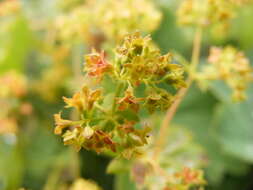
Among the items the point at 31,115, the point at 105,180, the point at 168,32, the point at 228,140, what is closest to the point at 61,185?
the point at 105,180

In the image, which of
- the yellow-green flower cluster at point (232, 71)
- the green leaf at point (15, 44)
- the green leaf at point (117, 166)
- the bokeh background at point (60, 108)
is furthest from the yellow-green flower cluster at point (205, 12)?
the green leaf at point (15, 44)

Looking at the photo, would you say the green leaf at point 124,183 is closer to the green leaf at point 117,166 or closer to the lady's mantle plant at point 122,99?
the green leaf at point 117,166

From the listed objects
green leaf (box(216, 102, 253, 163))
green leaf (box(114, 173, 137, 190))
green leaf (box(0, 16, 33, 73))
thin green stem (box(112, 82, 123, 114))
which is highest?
thin green stem (box(112, 82, 123, 114))

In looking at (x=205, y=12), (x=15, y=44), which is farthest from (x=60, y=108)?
(x=205, y=12)

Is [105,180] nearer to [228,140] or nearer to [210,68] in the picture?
[228,140]

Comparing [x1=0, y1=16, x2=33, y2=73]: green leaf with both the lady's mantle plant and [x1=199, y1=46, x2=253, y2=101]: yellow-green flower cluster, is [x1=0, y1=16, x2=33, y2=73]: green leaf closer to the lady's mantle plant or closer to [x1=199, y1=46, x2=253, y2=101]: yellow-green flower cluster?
[x1=199, y1=46, x2=253, y2=101]: yellow-green flower cluster

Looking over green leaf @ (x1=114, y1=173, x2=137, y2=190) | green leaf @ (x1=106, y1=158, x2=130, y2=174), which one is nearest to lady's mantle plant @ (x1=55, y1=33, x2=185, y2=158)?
green leaf @ (x1=106, y1=158, x2=130, y2=174)
